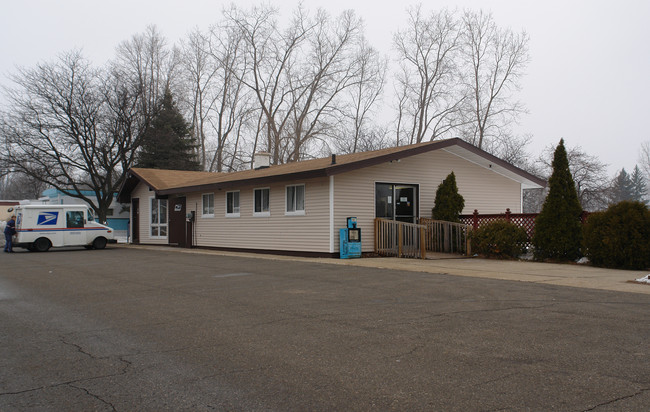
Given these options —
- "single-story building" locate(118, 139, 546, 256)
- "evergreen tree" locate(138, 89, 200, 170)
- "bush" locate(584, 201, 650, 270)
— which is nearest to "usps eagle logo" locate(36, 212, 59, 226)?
"single-story building" locate(118, 139, 546, 256)

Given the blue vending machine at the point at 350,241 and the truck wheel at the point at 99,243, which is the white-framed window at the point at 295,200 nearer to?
the blue vending machine at the point at 350,241

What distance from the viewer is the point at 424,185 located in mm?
19125

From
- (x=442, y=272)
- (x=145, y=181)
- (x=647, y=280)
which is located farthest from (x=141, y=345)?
(x=145, y=181)

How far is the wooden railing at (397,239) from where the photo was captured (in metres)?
16.5

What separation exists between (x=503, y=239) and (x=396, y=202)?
4063 mm

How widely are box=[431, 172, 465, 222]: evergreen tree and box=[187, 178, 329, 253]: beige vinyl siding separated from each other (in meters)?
4.23

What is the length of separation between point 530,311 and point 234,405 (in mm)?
4867

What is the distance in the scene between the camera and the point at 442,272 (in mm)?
12109

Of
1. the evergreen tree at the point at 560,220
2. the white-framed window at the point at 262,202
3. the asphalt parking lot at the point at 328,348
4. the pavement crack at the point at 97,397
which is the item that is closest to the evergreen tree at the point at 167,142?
the white-framed window at the point at 262,202

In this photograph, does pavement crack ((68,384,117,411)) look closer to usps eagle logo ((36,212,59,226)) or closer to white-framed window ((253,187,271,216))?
white-framed window ((253,187,271,216))

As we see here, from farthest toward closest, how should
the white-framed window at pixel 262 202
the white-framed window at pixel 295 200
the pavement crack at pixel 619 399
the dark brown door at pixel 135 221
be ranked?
1. the dark brown door at pixel 135 221
2. the white-framed window at pixel 262 202
3. the white-framed window at pixel 295 200
4. the pavement crack at pixel 619 399

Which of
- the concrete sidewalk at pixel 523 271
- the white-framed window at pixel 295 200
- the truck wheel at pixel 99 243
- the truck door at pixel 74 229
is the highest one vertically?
the white-framed window at pixel 295 200

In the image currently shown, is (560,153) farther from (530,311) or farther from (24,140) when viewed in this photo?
(24,140)

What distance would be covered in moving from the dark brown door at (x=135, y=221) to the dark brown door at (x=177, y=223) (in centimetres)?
425
